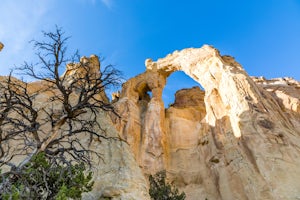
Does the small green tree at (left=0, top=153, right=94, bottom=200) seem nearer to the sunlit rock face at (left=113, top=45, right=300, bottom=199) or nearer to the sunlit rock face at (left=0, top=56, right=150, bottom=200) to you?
the sunlit rock face at (left=0, top=56, right=150, bottom=200)

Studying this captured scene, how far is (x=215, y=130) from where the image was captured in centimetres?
2073

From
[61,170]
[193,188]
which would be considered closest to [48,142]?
[61,170]

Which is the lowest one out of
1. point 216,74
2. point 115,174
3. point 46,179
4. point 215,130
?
point 46,179

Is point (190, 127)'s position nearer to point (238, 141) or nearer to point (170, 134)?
point (170, 134)

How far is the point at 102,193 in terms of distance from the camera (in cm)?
1015

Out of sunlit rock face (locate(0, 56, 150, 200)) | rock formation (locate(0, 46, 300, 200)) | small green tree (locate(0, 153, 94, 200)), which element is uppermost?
rock formation (locate(0, 46, 300, 200))

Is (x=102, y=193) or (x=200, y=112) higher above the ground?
(x=200, y=112)

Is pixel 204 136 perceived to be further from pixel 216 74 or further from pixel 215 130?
pixel 216 74

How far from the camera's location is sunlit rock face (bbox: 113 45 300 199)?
15.2 meters

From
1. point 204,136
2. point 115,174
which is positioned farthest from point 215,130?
point 115,174

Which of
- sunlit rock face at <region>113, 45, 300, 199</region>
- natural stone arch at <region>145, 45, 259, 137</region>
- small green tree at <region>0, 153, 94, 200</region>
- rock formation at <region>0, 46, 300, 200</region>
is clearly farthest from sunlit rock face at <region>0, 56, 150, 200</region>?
natural stone arch at <region>145, 45, 259, 137</region>

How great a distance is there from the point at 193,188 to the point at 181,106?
10.9m

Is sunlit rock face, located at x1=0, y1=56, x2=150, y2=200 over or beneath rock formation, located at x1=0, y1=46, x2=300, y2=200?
beneath

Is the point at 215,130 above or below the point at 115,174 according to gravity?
above
